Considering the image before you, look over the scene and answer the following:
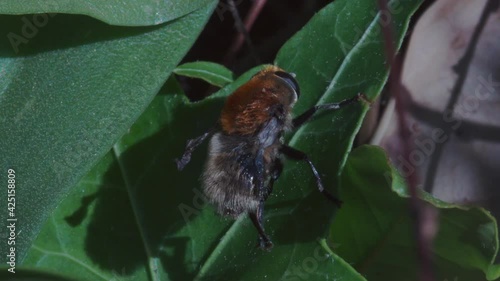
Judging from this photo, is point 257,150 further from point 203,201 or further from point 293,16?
point 293,16

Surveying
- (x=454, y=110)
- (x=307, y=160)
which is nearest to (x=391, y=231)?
(x=307, y=160)

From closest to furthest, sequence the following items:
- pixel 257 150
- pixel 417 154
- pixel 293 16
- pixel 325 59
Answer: pixel 257 150, pixel 325 59, pixel 417 154, pixel 293 16

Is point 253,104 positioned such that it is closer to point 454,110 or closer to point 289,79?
point 289,79

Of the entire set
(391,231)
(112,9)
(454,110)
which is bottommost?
(391,231)

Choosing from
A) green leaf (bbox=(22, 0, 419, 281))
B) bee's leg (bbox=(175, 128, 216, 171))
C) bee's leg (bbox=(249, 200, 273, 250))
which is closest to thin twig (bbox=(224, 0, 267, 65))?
green leaf (bbox=(22, 0, 419, 281))

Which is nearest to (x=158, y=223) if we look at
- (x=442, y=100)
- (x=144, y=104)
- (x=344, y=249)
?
(x=144, y=104)

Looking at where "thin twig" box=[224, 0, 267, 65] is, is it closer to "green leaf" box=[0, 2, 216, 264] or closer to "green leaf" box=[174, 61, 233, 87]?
"green leaf" box=[174, 61, 233, 87]
